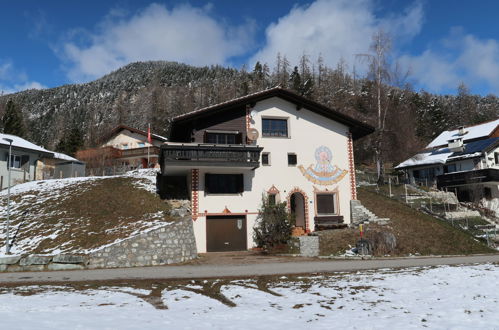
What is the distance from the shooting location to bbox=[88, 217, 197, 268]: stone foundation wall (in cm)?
1862

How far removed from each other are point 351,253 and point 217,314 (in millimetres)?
15923

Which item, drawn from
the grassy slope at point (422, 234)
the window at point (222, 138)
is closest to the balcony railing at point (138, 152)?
the window at point (222, 138)

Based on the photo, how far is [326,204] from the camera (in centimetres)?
2989

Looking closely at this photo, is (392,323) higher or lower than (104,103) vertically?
lower

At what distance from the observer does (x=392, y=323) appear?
7523 mm

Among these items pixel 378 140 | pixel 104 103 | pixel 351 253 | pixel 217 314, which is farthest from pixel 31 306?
pixel 104 103

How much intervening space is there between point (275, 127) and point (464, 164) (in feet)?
101

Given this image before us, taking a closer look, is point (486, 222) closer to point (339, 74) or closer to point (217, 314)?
point (217, 314)

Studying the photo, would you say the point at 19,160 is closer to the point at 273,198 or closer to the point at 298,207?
the point at 273,198

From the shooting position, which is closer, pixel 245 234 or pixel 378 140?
pixel 245 234

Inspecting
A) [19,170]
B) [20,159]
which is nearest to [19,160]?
[20,159]

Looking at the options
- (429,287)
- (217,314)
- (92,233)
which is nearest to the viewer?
(217,314)

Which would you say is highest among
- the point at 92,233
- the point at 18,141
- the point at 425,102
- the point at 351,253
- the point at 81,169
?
the point at 425,102

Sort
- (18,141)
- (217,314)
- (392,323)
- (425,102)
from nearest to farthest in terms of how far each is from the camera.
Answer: (392,323)
(217,314)
(18,141)
(425,102)
